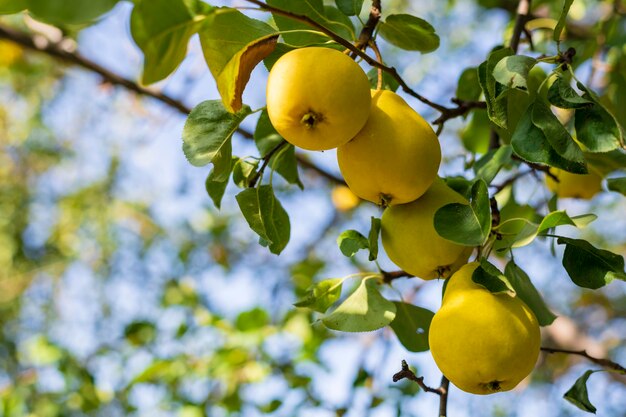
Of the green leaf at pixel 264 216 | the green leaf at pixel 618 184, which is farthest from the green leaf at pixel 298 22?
the green leaf at pixel 618 184

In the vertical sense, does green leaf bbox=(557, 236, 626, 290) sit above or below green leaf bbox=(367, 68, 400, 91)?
below

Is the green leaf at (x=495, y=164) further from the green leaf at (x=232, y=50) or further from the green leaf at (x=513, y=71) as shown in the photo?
the green leaf at (x=232, y=50)

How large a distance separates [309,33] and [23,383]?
251 cm

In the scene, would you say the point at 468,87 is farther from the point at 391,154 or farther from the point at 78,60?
A: the point at 78,60

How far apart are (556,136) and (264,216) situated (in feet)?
1.43

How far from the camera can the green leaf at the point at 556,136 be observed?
0.86 m

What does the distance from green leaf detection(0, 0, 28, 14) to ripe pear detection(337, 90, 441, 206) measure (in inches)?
16.5

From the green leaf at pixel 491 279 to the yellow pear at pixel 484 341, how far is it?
1cm

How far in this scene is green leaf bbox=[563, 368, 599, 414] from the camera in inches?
40.6

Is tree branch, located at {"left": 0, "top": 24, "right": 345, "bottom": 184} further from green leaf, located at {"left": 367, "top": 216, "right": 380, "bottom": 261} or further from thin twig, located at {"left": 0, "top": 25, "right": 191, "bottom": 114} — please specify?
green leaf, located at {"left": 367, "top": 216, "right": 380, "bottom": 261}

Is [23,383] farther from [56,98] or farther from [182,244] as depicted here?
[56,98]

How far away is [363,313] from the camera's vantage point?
3.56 feet

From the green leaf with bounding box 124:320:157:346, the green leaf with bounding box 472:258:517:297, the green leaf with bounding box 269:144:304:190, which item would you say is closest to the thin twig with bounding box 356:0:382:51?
the green leaf with bounding box 269:144:304:190

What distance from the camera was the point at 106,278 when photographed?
4207 mm
